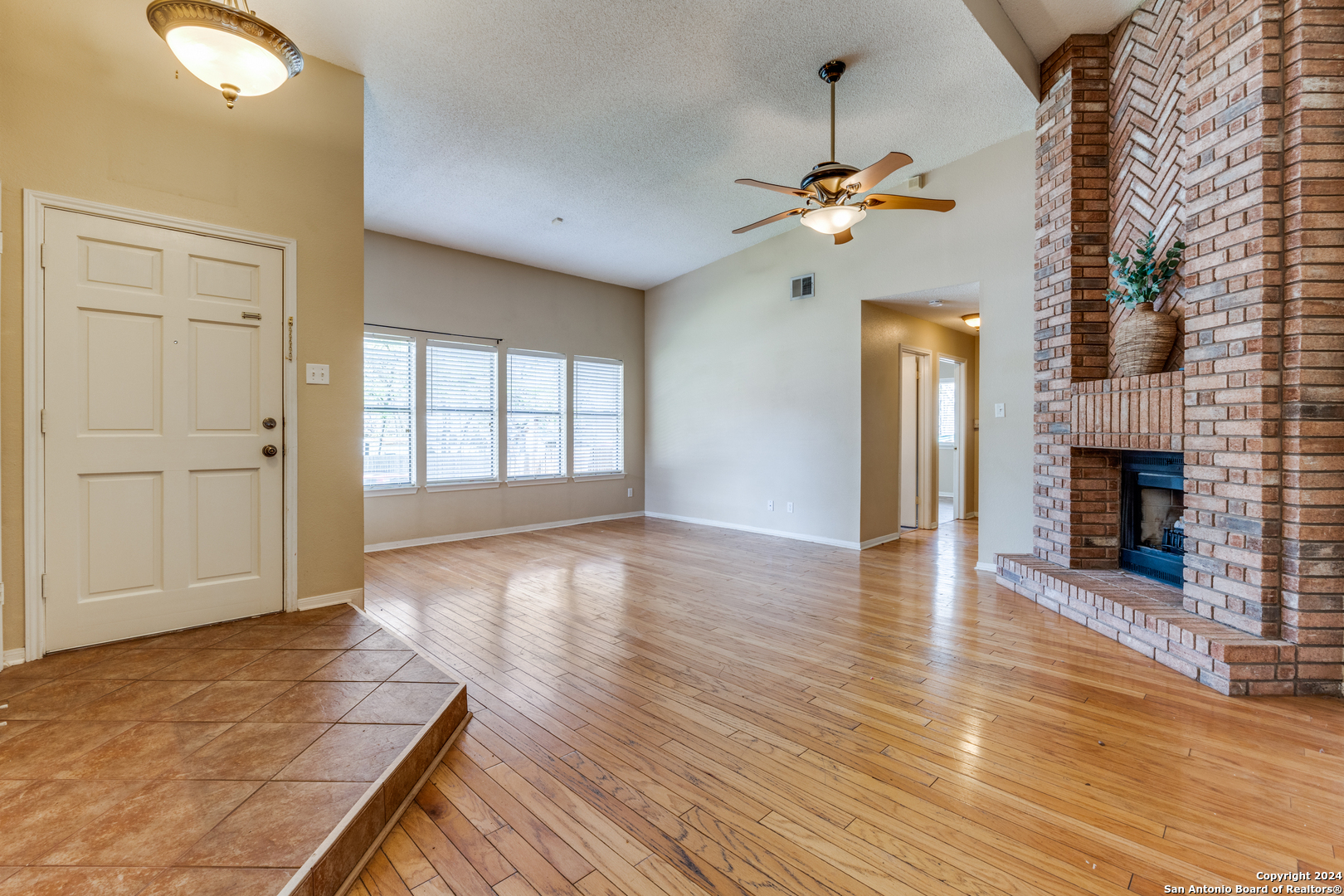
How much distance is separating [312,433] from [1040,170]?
17.1ft

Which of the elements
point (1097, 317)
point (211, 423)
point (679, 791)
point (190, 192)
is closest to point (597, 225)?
point (190, 192)

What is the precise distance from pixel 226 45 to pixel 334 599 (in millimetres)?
2702

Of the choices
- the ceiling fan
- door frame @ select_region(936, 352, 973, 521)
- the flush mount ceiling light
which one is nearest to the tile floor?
the flush mount ceiling light

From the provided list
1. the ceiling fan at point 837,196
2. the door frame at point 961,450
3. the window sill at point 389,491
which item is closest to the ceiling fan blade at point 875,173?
the ceiling fan at point 837,196

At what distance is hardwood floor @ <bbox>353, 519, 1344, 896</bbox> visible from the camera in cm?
153

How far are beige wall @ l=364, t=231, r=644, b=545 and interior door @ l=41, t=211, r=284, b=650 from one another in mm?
2723

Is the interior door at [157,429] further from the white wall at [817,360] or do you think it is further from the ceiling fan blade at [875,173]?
the white wall at [817,360]

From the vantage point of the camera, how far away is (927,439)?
23.3 feet

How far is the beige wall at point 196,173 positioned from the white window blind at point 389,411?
2.56 metres

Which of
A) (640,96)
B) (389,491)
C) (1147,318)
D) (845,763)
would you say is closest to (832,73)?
(640,96)

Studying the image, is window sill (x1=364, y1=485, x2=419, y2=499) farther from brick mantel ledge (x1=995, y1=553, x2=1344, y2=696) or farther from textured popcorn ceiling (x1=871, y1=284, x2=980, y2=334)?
brick mantel ledge (x1=995, y1=553, x2=1344, y2=696)

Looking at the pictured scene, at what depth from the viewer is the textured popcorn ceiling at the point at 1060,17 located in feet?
11.4

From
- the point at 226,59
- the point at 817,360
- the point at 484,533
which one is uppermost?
the point at 226,59

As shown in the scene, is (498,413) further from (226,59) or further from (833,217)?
(226,59)
